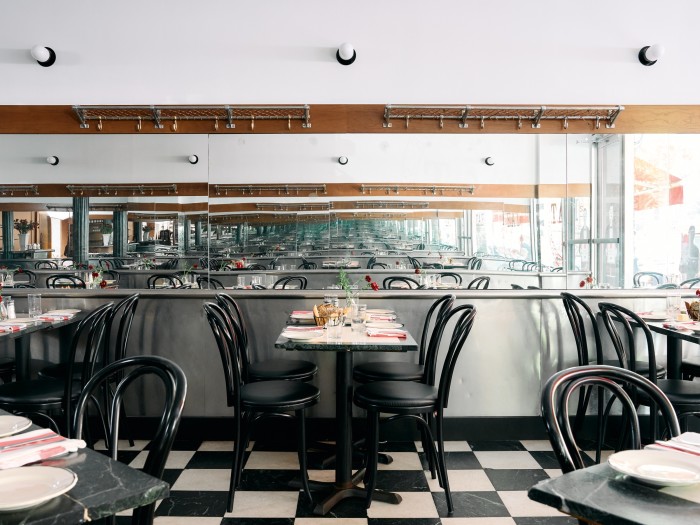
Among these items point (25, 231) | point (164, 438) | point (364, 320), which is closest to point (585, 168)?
point (364, 320)

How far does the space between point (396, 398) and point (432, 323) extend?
1.45 meters

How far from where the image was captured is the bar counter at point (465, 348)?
438 cm

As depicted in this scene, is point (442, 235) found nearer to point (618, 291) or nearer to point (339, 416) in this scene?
point (618, 291)

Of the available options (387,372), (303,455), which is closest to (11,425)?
(303,455)

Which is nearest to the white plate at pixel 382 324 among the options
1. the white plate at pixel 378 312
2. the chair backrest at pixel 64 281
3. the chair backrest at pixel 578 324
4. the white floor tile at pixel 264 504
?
the white plate at pixel 378 312

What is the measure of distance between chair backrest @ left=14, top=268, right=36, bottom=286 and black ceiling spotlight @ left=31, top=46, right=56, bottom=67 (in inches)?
62.9

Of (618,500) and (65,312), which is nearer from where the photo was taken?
(618,500)

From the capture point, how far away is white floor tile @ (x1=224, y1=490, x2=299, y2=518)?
309 cm

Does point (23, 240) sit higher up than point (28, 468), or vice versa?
point (23, 240)

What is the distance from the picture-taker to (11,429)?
5.25ft

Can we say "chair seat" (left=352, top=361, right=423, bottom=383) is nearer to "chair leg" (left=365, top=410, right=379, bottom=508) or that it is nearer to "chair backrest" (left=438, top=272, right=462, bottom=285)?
"chair leg" (left=365, top=410, right=379, bottom=508)

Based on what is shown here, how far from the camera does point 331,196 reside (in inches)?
183

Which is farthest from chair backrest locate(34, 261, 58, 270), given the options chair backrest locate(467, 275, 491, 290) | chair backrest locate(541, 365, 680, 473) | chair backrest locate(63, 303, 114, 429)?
chair backrest locate(541, 365, 680, 473)

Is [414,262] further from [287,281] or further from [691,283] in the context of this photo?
[691,283]
